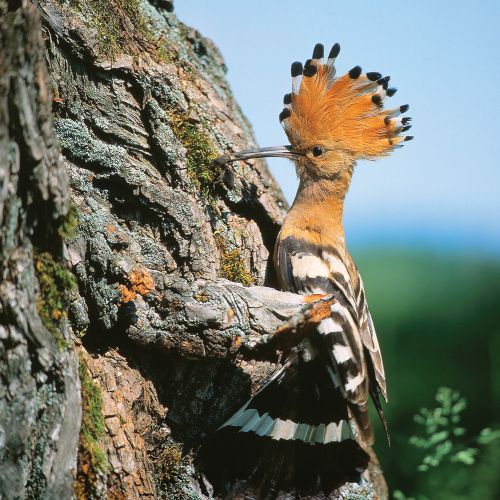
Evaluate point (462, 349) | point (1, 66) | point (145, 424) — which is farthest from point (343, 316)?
point (462, 349)

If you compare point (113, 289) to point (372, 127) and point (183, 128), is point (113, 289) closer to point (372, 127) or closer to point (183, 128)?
point (183, 128)

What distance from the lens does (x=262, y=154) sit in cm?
261

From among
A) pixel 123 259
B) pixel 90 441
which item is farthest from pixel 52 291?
pixel 123 259

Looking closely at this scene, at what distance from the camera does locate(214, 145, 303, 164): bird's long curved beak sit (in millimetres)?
2446

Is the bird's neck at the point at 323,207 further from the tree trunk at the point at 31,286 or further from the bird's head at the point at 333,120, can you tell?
the tree trunk at the point at 31,286

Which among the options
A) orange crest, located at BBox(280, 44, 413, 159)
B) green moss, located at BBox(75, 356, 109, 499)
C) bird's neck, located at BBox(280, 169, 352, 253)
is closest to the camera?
green moss, located at BBox(75, 356, 109, 499)

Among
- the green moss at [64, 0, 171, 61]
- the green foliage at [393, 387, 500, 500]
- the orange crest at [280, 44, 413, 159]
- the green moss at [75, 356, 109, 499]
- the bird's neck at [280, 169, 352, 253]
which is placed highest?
the green moss at [64, 0, 171, 61]

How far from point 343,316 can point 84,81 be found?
1175mm

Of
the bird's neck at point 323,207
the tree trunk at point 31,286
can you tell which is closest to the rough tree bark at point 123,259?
the tree trunk at point 31,286

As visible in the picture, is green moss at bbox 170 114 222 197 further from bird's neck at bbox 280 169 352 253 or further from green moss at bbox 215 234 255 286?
bird's neck at bbox 280 169 352 253

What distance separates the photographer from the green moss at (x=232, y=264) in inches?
92.4

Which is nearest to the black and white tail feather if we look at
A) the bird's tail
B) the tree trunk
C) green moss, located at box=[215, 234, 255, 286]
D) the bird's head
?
the bird's tail

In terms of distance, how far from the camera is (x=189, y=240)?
2.16 metres

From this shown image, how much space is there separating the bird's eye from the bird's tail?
99 centimetres
